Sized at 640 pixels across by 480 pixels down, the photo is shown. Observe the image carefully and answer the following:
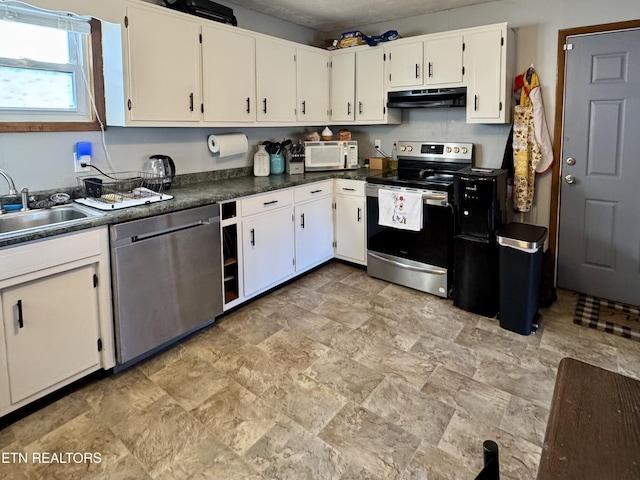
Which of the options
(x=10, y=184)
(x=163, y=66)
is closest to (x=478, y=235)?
(x=163, y=66)

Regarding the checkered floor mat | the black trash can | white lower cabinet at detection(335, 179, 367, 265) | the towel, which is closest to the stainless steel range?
the towel

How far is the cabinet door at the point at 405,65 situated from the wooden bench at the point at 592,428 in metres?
3.15

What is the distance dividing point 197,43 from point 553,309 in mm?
3232

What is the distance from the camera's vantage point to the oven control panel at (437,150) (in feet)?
12.4

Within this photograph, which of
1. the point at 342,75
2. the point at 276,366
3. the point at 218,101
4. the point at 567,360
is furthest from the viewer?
the point at 342,75

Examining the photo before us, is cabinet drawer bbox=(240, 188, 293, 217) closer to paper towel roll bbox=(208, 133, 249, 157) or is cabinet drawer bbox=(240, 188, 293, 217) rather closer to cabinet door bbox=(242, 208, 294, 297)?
cabinet door bbox=(242, 208, 294, 297)

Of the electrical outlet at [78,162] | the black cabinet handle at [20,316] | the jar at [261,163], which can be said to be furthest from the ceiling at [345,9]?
the black cabinet handle at [20,316]

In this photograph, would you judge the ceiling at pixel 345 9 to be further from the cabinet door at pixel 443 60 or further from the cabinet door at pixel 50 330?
the cabinet door at pixel 50 330

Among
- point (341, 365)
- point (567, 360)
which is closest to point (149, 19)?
point (341, 365)

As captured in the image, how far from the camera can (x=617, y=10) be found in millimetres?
3039

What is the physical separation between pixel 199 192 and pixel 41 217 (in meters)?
0.95

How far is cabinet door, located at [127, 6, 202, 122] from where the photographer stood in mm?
2627

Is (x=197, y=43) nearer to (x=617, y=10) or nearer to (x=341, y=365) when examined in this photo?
(x=341, y=365)

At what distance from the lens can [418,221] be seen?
3.41 metres
